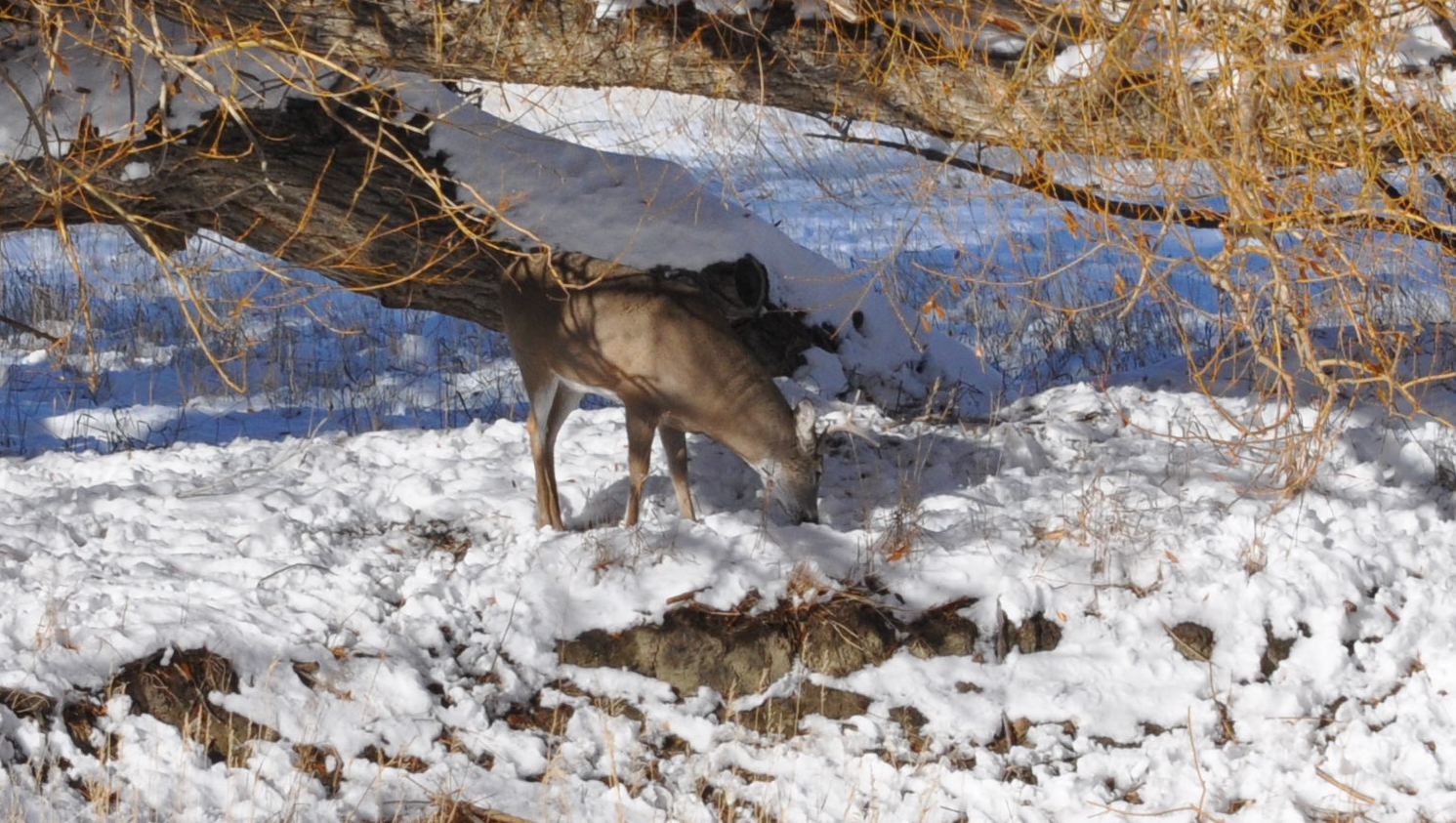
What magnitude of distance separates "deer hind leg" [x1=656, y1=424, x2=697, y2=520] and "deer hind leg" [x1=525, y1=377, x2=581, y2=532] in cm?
49

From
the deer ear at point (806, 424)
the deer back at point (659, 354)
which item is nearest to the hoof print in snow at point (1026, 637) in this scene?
the deer ear at point (806, 424)

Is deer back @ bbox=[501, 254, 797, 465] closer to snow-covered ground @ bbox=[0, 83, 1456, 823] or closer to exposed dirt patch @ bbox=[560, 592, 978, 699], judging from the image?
snow-covered ground @ bbox=[0, 83, 1456, 823]

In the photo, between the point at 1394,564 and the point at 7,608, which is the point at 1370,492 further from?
the point at 7,608

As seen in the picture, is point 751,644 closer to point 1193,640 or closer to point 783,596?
point 783,596

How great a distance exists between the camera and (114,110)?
231 inches

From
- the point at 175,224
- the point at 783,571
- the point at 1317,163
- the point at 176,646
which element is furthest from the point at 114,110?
the point at 1317,163

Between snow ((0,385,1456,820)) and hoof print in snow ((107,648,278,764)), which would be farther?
snow ((0,385,1456,820))

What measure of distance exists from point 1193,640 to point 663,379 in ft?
8.20

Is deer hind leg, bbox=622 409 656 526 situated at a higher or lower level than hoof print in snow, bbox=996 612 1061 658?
higher

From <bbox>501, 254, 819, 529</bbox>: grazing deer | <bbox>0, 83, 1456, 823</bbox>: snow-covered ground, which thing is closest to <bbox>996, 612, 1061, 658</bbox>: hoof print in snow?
<bbox>0, 83, 1456, 823</bbox>: snow-covered ground

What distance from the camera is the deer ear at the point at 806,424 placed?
6.20m

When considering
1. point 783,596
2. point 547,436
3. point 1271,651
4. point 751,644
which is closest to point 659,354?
point 547,436

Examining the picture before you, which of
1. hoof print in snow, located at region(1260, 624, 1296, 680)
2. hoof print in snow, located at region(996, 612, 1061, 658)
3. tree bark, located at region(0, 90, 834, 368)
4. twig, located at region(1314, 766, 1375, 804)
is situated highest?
tree bark, located at region(0, 90, 834, 368)

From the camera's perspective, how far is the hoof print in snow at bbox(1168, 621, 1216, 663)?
5.19m
